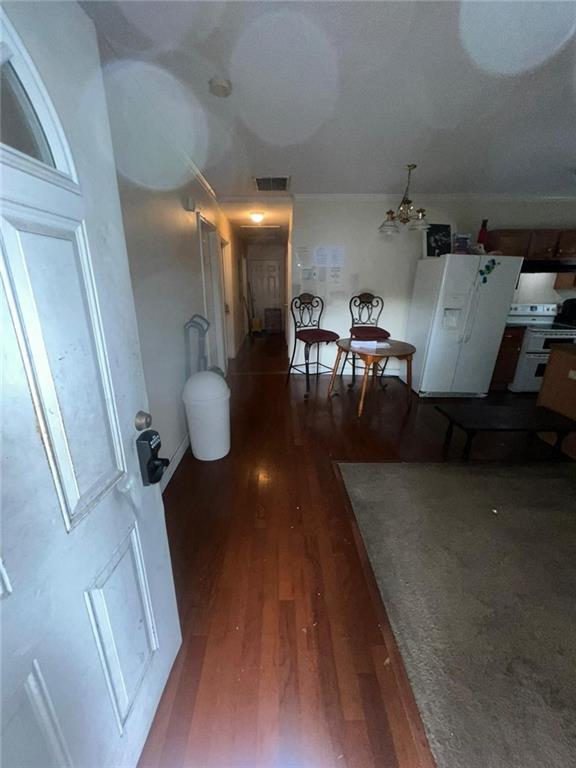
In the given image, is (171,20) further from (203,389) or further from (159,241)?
(203,389)

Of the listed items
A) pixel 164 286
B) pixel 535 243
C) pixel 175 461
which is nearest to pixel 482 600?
pixel 175 461

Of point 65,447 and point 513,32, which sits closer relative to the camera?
point 65,447

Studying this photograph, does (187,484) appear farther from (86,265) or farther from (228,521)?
(86,265)

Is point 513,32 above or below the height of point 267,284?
above

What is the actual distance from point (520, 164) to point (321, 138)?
1989mm

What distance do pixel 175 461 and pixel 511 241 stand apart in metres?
4.61

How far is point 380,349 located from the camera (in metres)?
3.01

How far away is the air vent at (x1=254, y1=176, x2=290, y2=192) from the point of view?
123 inches

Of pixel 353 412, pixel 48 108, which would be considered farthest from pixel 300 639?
pixel 353 412

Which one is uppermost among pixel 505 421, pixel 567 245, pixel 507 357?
pixel 567 245

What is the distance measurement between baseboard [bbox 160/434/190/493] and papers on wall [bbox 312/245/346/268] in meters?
2.91

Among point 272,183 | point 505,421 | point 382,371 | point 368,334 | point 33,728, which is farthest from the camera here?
point 382,371

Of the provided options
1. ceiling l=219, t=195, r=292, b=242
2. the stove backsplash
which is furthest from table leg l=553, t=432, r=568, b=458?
ceiling l=219, t=195, r=292, b=242

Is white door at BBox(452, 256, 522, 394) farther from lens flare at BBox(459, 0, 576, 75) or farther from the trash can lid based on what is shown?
the trash can lid
